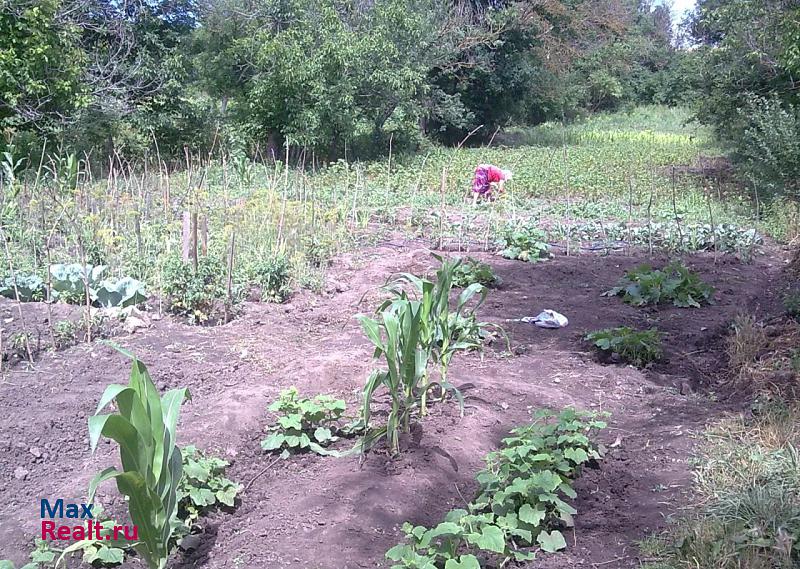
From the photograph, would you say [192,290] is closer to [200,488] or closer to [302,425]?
[302,425]

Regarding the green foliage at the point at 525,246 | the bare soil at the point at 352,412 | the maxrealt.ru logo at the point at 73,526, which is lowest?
the bare soil at the point at 352,412

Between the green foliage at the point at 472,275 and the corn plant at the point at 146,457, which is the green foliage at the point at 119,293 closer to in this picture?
the green foliage at the point at 472,275

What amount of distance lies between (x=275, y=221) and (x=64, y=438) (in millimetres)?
3660

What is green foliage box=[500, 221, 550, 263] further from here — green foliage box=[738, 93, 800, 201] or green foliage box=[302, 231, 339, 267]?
green foliage box=[738, 93, 800, 201]

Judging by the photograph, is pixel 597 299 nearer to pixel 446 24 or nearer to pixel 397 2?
pixel 397 2

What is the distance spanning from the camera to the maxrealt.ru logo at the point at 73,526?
237 centimetres

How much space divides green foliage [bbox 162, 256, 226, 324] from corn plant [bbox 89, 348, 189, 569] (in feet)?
9.54

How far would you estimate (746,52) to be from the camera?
→ 1355 cm

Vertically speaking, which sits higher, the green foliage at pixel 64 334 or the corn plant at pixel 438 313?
the corn plant at pixel 438 313

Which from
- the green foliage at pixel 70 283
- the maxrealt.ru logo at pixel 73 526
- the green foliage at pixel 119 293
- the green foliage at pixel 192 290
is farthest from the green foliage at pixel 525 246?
the maxrealt.ru logo at pixel 73 526

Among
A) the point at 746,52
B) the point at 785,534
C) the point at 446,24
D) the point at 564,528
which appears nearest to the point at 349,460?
the point at 564,528

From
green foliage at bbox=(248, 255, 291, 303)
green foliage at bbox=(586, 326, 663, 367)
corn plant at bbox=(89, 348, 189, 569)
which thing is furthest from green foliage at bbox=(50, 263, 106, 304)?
green foliage at bbox=(586, 326, 663, 367)

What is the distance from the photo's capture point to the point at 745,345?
13.9ft

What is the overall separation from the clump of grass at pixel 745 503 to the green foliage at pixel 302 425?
151cm
